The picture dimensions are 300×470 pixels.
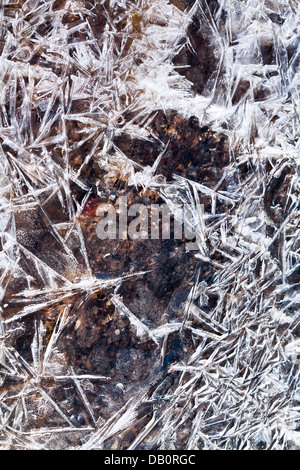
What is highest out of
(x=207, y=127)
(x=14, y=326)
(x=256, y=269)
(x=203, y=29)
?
Result: (x=203, y=29)

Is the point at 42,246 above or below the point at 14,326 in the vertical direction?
above

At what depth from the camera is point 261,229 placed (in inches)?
Answer: 33.6

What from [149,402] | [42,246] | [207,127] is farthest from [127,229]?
[149,402]

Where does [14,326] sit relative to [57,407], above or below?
above

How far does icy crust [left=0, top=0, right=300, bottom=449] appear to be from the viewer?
767mm

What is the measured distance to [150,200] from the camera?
806 mm

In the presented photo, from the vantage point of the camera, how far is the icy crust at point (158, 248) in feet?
2.52

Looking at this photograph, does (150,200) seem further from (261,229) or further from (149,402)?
Result: (149,402)

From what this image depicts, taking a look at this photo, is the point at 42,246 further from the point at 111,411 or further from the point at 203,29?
the point at 203,29

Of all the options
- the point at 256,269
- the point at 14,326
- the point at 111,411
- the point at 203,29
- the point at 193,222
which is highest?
the point at 203,29

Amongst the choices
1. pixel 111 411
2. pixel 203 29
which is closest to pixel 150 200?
pixel 203 29

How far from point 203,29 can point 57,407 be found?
36.6 inches

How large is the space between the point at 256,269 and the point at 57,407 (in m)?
0.57

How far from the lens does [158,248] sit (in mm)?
820
